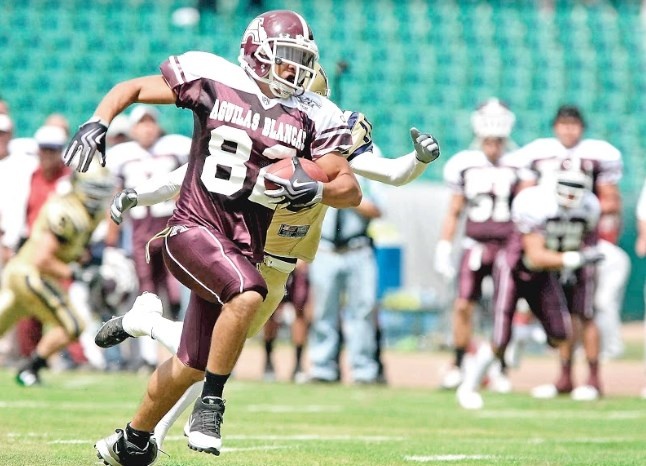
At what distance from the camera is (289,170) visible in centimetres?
452

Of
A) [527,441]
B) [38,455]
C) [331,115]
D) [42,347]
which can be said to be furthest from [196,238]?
[42,347]

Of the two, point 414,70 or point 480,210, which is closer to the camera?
point 480,210

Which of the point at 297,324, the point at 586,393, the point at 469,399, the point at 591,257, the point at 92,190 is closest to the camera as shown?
the point at 469,399

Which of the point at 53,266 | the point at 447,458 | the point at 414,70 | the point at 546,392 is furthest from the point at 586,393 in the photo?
the point at 414,70

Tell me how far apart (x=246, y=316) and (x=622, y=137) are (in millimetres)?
14574

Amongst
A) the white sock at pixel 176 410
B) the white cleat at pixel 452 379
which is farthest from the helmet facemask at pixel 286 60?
the white cleat at pixel 452 379

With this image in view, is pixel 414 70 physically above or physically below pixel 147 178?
above

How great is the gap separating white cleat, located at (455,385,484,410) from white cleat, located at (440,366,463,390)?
137cm

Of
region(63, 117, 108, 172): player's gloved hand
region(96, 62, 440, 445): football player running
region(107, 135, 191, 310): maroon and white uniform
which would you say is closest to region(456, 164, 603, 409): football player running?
region(107, 135, 191, 310): maroon and white uniform

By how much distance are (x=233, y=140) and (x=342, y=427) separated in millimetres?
2482

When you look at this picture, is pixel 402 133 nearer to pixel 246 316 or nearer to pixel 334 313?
pixel 334 313

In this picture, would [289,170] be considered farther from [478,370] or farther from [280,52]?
[478,370]

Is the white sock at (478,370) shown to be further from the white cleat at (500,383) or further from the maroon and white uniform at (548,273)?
the white cleat at (500,383)

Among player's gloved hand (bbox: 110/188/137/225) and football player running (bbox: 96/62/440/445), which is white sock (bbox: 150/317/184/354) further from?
player's gloved hand (bbox: 110/188/137/225)
